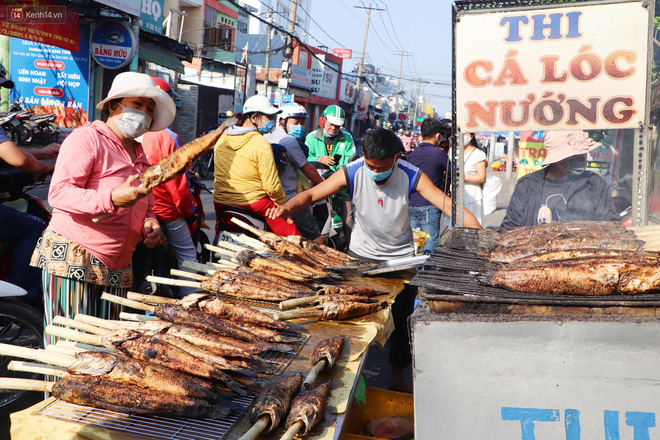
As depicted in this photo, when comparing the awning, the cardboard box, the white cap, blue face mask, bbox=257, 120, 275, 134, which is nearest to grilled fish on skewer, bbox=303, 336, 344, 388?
the cardboard box

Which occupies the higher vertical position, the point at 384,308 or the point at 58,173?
the point at 58,173

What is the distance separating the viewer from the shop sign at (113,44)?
14477 millimetres

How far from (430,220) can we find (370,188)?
273 cm

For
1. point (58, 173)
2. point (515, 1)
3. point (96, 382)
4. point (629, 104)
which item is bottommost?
point (96, 382)

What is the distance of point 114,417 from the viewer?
7.15 ft

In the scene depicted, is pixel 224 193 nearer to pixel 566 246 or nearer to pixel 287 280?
pixel 287 280

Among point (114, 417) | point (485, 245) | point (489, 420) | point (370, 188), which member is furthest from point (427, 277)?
point (370, 188)

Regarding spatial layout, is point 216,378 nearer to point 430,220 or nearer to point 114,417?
point 114,417

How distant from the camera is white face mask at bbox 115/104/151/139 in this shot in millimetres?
3467

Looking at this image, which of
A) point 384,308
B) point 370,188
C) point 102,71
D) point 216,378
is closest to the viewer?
point 216,378

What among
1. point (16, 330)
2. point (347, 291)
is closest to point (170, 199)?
point (16, 330)

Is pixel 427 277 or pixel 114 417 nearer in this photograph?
pixel 114 417

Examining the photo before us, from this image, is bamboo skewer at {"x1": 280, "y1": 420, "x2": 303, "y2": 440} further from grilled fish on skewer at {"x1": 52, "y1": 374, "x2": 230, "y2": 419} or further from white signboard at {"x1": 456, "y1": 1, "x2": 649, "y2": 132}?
white signboard at {"x1": 456, "y1": 1, "x2": 649, "y2": 132}

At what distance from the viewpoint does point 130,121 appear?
347 cm
